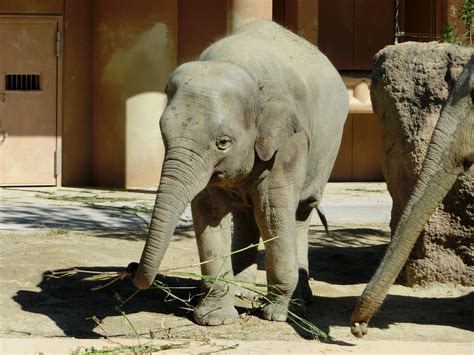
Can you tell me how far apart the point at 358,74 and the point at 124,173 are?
11.9ft

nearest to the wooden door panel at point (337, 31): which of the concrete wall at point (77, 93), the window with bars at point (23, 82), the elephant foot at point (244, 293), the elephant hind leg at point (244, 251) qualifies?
the concrete wall at point (77, 93)

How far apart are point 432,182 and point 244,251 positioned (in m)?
2.32

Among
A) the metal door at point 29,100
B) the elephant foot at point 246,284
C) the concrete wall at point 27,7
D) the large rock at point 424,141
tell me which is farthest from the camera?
the metal door at point 29,100

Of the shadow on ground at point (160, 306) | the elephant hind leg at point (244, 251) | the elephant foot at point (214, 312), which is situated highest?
the elephant hind leg at point (244, 251)

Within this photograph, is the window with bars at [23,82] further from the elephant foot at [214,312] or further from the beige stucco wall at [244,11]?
the elephant foot at [214,312]

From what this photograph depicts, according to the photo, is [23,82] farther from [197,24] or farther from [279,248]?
[279,248]

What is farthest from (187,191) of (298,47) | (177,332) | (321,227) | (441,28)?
(441,28)

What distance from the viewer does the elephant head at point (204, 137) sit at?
6223mm

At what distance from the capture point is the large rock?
828cm

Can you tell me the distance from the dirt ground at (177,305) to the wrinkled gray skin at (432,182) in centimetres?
27

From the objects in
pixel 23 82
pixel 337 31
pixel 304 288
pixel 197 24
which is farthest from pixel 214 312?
pixel 337 31

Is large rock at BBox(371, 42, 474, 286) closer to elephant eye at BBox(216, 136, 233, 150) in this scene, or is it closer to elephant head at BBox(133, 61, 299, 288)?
elephant head at BBox(133, 61, 299, 288)

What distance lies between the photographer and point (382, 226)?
1211cm

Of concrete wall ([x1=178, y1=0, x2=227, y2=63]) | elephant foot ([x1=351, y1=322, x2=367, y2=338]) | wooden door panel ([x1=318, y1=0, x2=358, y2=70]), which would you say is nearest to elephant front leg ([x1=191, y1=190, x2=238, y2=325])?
elephant foot ([x1=351, y1=322, x2=367, y2=338])
